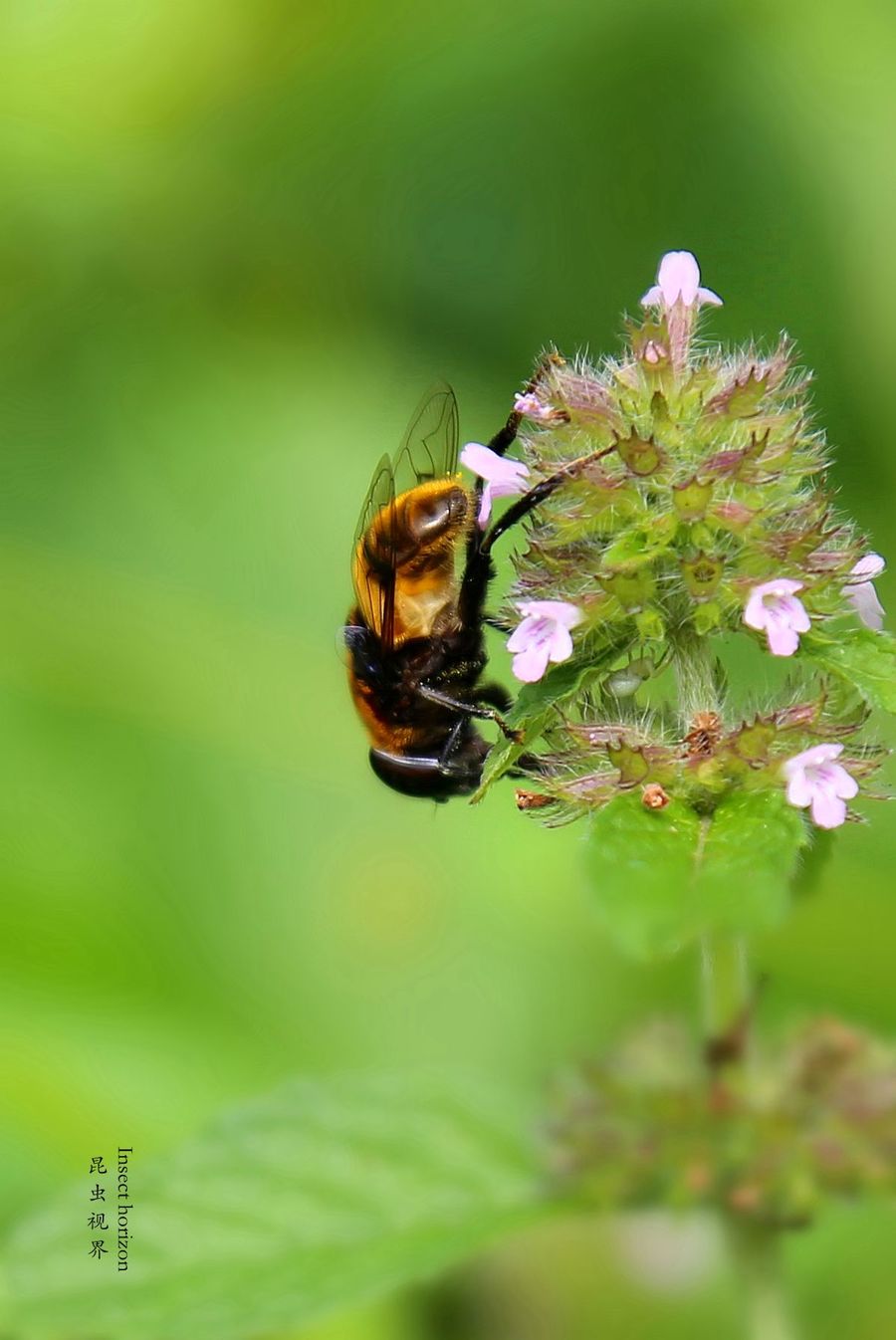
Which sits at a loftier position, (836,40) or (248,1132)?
(836,40)

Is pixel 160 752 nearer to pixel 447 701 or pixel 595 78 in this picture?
pixel 447 701

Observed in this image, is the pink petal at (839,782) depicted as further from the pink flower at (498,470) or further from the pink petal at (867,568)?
the pink flower at (498,470)

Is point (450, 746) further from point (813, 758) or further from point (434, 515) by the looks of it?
point (813, 758)

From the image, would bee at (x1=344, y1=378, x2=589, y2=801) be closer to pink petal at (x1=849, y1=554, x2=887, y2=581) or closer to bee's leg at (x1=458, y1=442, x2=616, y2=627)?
bee's leg at (x1=458, y1=442, x2=616, y2=627)

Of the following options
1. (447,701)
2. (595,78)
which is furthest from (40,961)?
(595,78)

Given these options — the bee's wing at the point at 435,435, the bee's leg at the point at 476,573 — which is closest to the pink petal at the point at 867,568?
the bee's leg at the point at 476,573

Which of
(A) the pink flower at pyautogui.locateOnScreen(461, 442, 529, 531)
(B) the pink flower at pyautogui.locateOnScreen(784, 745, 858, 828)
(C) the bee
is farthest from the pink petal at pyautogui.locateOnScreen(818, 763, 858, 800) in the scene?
(C) the bee
